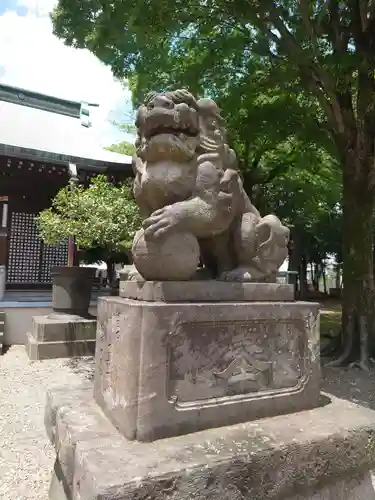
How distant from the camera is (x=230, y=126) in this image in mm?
7309

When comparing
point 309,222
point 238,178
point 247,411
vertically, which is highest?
point 309,222

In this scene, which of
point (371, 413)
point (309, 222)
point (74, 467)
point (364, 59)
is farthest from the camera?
point (309, 222)

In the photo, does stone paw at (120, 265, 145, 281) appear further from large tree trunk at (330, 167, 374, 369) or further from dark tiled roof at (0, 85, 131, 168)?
dark tiled roof at (0, 85, 131, 168)

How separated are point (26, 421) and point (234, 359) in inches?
108

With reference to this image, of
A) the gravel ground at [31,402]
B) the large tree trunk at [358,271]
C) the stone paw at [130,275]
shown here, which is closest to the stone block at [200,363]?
the stone paw at [130,275]

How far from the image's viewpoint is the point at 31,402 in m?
4.30

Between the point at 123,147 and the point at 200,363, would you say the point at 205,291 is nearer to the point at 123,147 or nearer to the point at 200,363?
the point at 200,363

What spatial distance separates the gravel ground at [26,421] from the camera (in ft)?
8.73

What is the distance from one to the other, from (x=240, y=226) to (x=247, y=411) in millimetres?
1038

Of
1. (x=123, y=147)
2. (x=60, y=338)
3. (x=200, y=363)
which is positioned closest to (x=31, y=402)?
(x=60, y=338)

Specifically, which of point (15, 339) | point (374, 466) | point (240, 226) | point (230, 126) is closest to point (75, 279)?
point (15, 339)

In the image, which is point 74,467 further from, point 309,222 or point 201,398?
point 309,222

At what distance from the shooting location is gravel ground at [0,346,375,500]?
2.71 m

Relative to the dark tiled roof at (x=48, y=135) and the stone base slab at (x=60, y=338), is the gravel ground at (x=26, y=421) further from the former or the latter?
the dark tiled roof at (x=48, y=135)
